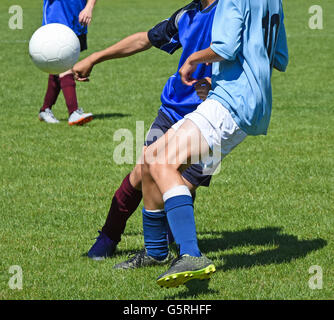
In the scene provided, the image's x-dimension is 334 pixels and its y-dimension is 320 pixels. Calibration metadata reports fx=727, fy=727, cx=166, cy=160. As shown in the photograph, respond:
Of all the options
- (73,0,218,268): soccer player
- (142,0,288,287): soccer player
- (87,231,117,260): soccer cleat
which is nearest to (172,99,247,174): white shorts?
(142,0,288,287): soccer player

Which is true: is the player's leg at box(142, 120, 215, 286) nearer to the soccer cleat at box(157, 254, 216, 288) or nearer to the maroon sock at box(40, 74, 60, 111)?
the soccer cleat at box(157, 254, 216, 288)

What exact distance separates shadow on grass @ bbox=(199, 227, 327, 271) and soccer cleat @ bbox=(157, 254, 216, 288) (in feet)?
2.70

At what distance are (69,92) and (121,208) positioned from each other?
522 cm

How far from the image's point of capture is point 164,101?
5090mm

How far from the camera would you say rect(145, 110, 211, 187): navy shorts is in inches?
194

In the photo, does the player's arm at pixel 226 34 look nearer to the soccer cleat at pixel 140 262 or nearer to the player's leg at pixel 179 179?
the player's leg at pixel 179 179

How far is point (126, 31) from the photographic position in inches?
818

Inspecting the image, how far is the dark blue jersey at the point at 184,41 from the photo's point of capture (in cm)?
475

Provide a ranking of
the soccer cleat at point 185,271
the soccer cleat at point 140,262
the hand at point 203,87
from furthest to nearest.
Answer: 1. the soccer cleat at point 140,262
2. the hand at point 203,87
3. the soccer cleat at point 185,271

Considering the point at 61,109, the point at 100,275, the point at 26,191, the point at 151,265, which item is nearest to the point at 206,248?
the point at 151,265

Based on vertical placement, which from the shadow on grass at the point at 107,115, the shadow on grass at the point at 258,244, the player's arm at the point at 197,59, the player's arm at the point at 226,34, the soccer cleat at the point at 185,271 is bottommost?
the shadow on grass at the point at 258,244

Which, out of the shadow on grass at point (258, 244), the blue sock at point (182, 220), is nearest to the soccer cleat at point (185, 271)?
the blue sock at point (182, 220)

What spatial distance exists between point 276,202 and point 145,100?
5.67 m

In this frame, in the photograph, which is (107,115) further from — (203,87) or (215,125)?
(215,125)
